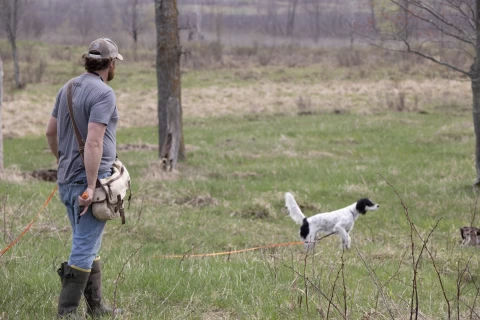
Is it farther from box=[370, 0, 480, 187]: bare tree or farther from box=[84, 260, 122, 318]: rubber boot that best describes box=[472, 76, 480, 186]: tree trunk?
box=[84, 260, 122, 318]: rubber boot

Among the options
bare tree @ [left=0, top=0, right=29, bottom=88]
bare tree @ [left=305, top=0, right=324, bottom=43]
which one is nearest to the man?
bare tree @ [left=0, top=0, right=29, bottom=88]

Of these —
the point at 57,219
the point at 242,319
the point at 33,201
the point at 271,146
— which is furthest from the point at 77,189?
the point at 271,146

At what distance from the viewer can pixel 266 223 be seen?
9.24 meters

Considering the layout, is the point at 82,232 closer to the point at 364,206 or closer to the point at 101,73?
the point at 101,73

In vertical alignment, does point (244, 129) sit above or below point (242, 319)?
below

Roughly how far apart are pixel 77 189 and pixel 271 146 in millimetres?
12195

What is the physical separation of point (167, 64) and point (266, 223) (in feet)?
18.2

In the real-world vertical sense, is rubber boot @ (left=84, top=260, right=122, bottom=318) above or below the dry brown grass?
above

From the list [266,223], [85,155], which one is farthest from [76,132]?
[266,223]

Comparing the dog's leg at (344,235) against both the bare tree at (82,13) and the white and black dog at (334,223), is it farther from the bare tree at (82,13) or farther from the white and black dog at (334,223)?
the bare tree at (82,13)

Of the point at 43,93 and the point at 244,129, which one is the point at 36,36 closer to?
the point at 43,93

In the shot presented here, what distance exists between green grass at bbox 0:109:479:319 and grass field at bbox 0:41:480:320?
27mm

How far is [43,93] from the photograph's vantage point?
25562 millimetres

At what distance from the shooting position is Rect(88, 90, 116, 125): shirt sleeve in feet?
13.5
